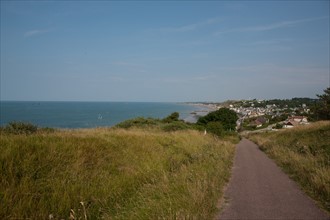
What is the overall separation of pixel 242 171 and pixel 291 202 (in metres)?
5.06

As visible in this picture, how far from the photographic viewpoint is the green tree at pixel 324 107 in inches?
2207

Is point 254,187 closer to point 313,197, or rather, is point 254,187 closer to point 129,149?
point 313,197

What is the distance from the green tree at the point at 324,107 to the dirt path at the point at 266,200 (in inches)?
2081

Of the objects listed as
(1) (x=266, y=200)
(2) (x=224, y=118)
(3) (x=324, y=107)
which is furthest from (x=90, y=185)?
(2) (x=224, y=118)

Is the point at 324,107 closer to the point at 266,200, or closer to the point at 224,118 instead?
the point at 224,118

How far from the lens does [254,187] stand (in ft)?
29.9

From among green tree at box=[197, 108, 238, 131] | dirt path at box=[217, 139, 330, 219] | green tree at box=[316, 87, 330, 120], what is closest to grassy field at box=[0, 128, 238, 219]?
dirt path at box=[217, 139, 330, 219]

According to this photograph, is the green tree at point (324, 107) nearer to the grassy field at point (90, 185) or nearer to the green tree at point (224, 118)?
the green tree at point (224, 118)

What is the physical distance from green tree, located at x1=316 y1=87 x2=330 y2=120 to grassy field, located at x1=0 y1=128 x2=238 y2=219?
54.8 metres

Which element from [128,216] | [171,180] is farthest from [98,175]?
[128,216]

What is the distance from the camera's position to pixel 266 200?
750 cm

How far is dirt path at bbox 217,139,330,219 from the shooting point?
20.7ft

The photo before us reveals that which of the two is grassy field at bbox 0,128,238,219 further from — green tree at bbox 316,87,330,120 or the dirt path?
green tree at bbox 316,87,330,120

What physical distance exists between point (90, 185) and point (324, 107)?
59972 millimetres
